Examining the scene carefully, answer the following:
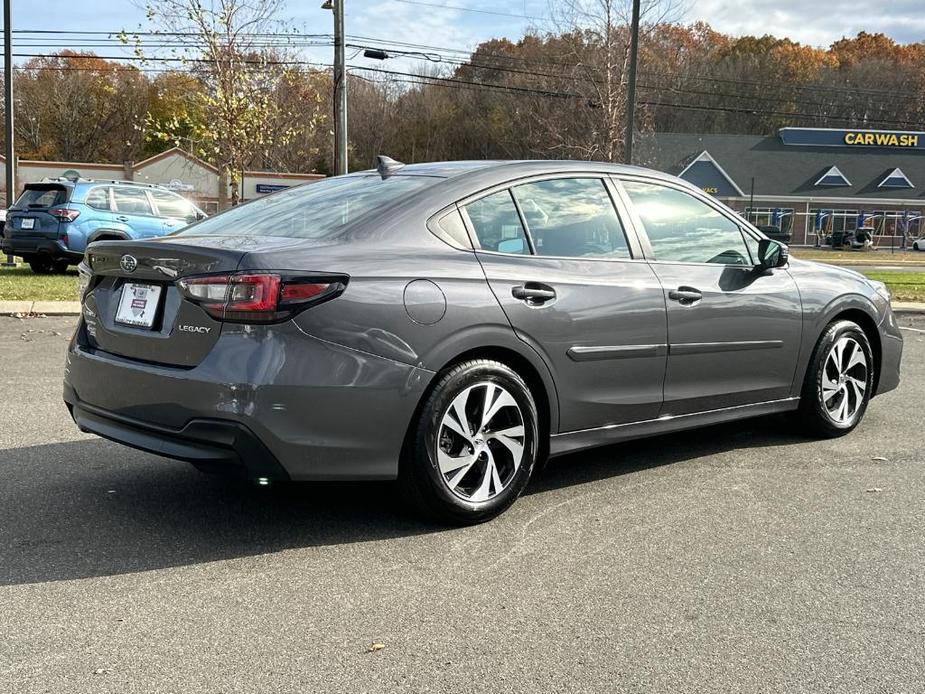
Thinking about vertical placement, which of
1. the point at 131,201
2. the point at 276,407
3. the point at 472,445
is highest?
the point at 131,201

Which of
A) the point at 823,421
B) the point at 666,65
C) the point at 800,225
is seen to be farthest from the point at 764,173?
the point at 823,421

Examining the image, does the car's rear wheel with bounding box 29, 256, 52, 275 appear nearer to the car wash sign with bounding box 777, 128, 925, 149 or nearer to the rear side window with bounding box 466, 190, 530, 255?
the rear side window with bounding box 466, 190, 530, 255

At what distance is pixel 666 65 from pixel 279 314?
6051cm

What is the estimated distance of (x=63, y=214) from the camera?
15.5 meters

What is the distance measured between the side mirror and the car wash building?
60400 mm

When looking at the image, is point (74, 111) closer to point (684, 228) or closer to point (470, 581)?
point (684, 228)

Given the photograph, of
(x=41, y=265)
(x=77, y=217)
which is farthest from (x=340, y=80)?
(x=41, y=265)

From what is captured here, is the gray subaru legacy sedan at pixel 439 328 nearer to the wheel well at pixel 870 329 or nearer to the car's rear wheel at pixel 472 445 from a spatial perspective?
the car's rear wheel at pixel 472 445

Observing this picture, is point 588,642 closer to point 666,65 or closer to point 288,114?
point 288,114

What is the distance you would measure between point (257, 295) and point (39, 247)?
13.8 meters

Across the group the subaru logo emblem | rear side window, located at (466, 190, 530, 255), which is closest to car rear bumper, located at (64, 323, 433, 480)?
the subaru logo emblem

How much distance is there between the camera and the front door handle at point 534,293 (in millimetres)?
4133

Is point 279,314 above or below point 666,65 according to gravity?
below

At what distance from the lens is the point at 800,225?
214 feet
